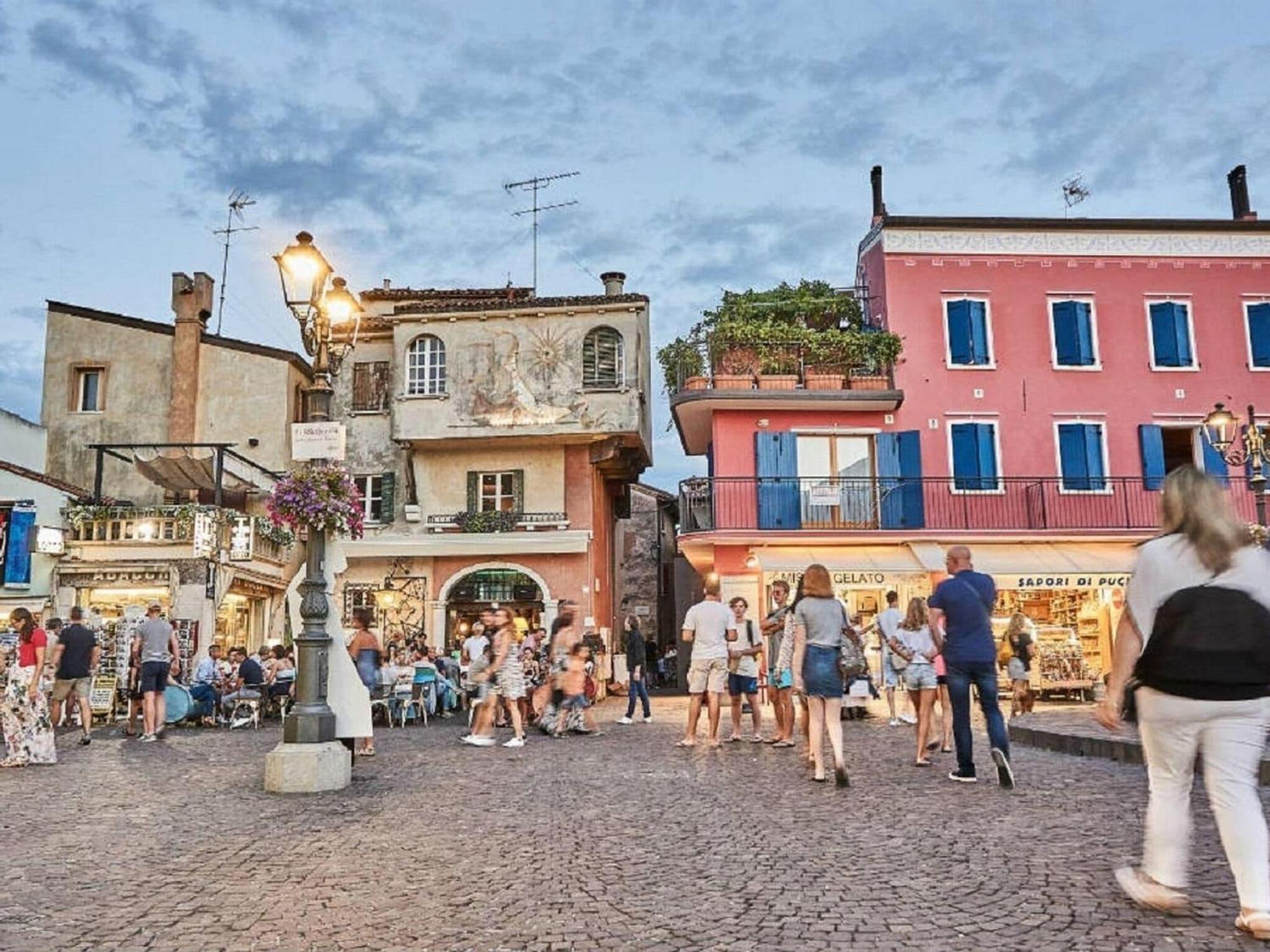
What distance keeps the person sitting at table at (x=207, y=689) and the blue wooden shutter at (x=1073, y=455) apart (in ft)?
58.5

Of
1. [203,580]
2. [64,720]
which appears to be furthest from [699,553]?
[64,720]

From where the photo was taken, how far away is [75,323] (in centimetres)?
2784

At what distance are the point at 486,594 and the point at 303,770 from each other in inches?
685

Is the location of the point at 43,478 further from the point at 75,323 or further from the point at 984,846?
the point at 984,846

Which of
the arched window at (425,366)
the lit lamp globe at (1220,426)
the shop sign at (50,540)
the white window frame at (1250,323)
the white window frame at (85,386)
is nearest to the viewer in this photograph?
the lit lamp globe at (1220,426)

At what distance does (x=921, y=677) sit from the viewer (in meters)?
9.98

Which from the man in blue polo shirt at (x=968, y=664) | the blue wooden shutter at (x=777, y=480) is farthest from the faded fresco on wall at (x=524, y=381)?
the man in blue polo shirt at (x=968, y=664)

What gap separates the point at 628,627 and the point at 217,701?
681 cm

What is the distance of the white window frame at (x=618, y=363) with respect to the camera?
26031 millimetres

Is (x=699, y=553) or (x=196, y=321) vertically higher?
(x=196, y=321)

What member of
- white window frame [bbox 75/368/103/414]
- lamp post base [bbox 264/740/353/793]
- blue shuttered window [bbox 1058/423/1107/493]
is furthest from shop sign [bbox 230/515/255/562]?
blue shuttered window [bbox 1058/423/1107/493]

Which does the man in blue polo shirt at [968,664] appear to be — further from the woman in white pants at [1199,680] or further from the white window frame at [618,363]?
the white window frame at [618,363]

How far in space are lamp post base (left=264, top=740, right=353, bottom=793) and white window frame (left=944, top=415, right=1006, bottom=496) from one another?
17.5 m

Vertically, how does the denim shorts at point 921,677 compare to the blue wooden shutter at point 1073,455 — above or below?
below
